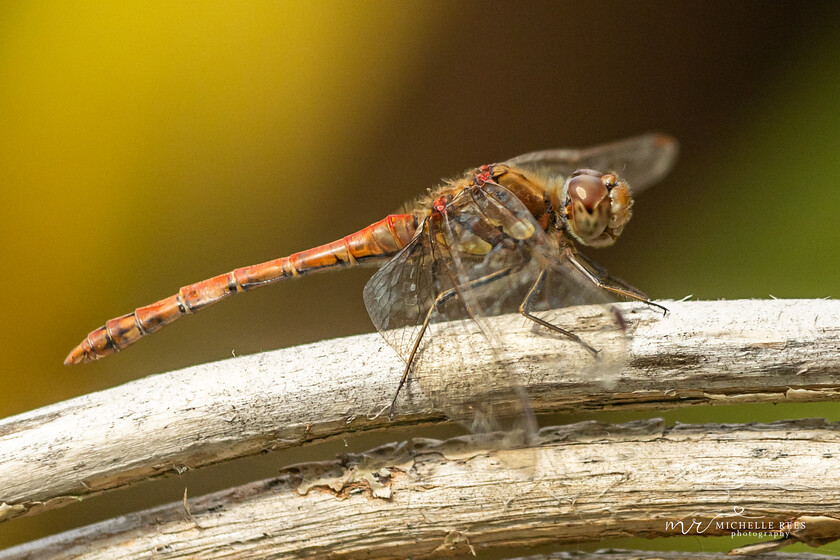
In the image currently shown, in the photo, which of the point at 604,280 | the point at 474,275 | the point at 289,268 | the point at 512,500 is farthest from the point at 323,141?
the point at 512,500

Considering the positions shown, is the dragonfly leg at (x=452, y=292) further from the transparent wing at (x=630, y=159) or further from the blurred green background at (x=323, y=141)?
the blurred green background at (x=323, y=141)

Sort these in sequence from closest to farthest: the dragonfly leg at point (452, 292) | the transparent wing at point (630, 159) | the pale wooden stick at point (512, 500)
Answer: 1. the pale wooden stick at point (512, 500)
2. the dragonfly leg at point (452, 292)
3. the transparent wing at point (630, 159)

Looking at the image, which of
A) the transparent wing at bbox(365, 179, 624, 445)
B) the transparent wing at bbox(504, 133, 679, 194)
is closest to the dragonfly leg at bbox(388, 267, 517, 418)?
the transparent wing at bbox(365, 179, 624, 445)

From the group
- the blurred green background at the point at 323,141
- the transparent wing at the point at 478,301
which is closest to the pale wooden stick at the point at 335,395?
the transparent wing at the point at 478,301

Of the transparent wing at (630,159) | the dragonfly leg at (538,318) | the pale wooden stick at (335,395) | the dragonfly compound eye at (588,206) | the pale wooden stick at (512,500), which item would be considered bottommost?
the pale wooden stick at (512,500)

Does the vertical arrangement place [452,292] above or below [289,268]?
A: below

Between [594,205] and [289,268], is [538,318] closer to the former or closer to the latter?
[594,205]
